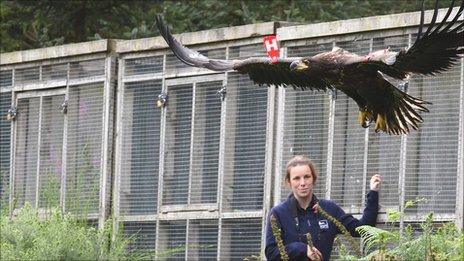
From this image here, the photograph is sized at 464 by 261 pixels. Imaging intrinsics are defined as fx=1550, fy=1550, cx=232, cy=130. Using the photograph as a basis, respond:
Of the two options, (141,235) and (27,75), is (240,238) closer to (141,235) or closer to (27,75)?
(141,235)

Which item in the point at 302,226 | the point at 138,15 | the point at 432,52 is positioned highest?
the point at 138,15

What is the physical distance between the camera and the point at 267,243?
411 inches

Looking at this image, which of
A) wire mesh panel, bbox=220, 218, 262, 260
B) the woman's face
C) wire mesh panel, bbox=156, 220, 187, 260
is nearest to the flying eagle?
the woman's face

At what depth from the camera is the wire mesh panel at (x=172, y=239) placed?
45.4 ft

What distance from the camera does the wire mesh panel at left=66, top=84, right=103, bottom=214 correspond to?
1478cm

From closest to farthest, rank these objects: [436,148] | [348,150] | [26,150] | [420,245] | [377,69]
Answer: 1. [420,245]
2. [377,69]
3. [436,148]
4. [348,150]
5. [26,150]

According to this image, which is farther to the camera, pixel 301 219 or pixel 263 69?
pixel 263 69

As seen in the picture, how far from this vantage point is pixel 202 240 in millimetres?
13742

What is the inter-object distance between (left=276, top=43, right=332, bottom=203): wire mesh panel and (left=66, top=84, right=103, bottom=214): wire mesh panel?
2.42 m

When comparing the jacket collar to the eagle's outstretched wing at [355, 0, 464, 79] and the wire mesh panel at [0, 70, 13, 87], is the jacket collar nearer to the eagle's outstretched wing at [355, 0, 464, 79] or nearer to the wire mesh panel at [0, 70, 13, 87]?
the eagle's outstretched wing at [355, 0, 464, 79]

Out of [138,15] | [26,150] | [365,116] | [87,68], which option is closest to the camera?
[365,116]

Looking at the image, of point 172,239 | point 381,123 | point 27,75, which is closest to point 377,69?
point 381,123

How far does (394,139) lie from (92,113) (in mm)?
3937

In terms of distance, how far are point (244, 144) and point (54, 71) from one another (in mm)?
2930
